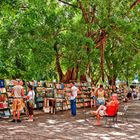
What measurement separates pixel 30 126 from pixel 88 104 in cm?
1470

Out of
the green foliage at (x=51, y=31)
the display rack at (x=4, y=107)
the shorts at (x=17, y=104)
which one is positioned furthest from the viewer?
the green foliage at (x=51, y=31)

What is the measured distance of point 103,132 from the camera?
13242mm

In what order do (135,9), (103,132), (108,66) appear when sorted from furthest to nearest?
1. (108,66)
2. (135,9)
3. (103,132)

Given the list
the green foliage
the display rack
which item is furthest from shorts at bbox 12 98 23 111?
the green foliage

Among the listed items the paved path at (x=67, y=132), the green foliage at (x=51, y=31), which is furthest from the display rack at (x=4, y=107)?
the green foliage at (x=51, y=31)

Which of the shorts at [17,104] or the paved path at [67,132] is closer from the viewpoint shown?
the paved path at [67,132]

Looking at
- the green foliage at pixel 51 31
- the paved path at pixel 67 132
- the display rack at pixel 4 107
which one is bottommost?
the paved path at pixel 67 132

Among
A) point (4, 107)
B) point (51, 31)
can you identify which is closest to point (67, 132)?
point (4, 107)

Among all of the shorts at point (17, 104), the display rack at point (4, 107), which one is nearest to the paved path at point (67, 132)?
the shorts at point (17, 104)

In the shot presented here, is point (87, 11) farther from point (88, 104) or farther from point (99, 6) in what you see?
point (88, 104)

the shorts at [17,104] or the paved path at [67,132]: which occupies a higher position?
the shorts at [17,104]

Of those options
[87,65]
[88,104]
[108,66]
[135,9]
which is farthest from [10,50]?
[108,66]

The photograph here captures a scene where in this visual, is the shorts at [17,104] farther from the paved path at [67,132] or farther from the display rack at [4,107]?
the display rack at [4,107]

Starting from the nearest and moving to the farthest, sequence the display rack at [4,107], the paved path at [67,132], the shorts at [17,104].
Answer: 1. the paved path at [67,132]
2. the shorts at [17,104]
3. the display rack at [4,107]
